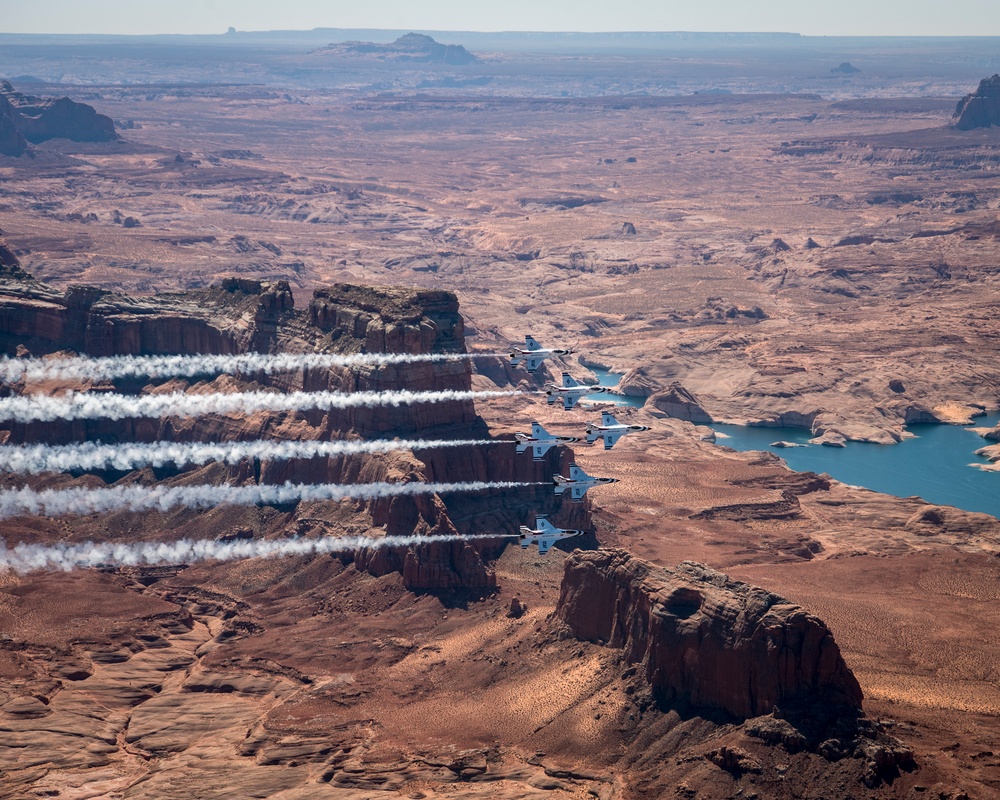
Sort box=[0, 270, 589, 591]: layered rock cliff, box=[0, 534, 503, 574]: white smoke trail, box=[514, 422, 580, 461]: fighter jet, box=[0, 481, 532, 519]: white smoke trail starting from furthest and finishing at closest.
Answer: box=[0, 481, 532, 519]: white smoke trail → box=[514, 422, 580, 461]: fighter jet → box=[0, 270, 589, 591]: layered rock cliff → box=[0, 534, 503, 574]: white smoke trail

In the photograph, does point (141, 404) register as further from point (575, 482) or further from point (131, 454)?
point (575, 482)

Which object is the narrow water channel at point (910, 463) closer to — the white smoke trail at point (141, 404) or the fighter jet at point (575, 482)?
the white smoke trail at point (141, 404)

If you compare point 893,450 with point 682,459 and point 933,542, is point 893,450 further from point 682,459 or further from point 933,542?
point 933,542

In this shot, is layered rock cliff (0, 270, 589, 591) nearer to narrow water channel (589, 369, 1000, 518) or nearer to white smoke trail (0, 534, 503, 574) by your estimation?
white smoke trail (0, 534, 503, 574)

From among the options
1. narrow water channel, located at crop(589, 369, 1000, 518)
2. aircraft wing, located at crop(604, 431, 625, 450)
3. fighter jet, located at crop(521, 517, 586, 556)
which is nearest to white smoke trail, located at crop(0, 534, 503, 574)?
fighter jet, located at crop(521, 517, 586, 556)

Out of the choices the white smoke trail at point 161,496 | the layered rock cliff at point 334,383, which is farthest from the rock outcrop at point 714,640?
the white smoke trail at point 161,496

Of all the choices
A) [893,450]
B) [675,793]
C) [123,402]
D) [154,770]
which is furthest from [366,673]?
[893,450]
